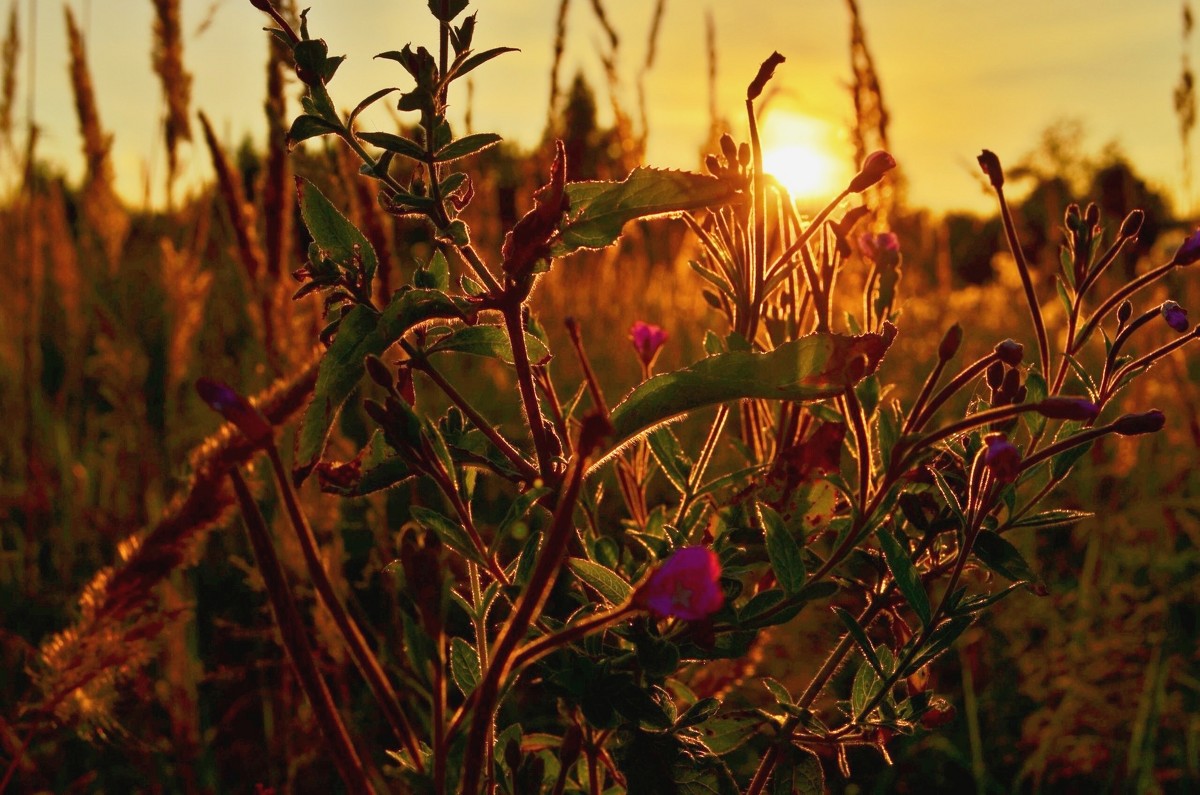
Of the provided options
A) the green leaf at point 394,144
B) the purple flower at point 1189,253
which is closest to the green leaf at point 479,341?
the green leaf at point 394,144

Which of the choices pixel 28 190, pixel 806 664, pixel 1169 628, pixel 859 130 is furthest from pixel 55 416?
pixel 1169 628

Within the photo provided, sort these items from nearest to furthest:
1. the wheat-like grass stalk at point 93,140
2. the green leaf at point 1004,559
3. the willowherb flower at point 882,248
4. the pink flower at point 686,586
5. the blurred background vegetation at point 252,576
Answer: the pink flower at point 686,586
the green leaf at point 1004,559
the willowherb flower at point 882,248
the blurred background vegetation at point 252,576
the wheat-like grass stalk at point 93,140

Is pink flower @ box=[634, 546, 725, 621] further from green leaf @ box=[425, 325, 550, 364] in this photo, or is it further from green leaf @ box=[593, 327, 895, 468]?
green leaf @ box=[425, 325, 550, 364]

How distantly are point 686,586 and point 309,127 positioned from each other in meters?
0.31

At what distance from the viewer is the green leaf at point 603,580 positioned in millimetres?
586

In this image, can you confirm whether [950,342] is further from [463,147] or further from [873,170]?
[463,147]

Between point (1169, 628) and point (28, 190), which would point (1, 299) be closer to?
point (28, 190)

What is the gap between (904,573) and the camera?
0.60 metres

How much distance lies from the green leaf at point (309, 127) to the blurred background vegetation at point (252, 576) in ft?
0.89

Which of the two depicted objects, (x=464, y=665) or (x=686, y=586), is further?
(x=464, y=665)

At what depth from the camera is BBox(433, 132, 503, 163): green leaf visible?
0.55m

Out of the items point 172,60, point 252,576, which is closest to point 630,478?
point 252,576

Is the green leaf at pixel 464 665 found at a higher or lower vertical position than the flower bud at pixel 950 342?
lower

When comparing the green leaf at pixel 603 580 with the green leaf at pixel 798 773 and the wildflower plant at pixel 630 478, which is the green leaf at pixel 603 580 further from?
the green leaf at pixel 798 773
